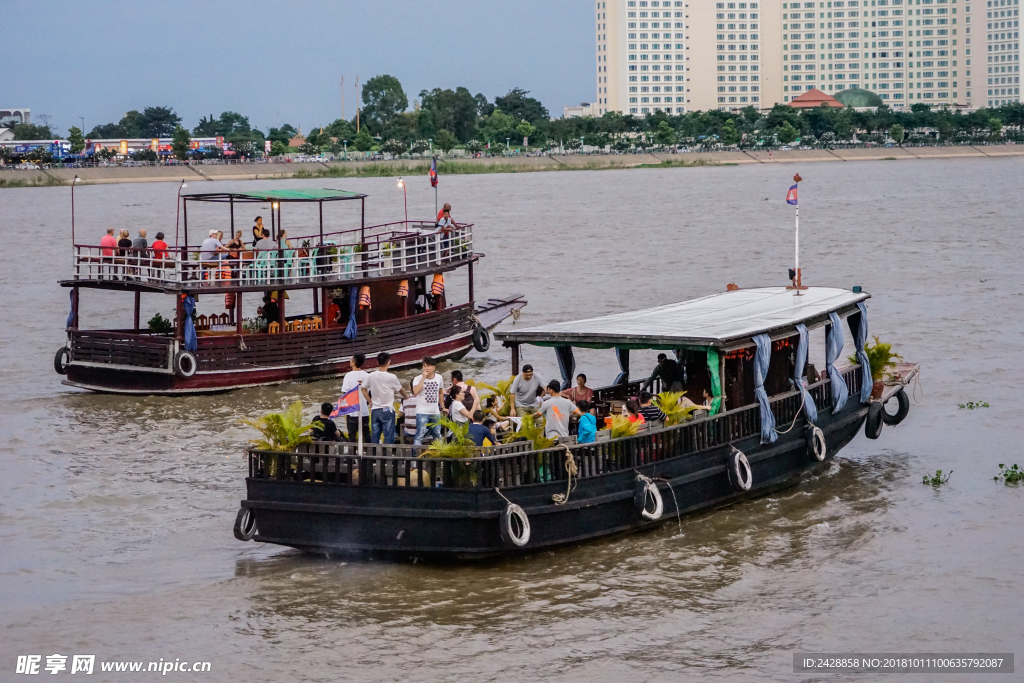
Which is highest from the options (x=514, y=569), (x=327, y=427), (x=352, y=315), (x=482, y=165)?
(x=482, y=165)

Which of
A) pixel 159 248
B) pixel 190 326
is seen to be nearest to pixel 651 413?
pixel 190 326

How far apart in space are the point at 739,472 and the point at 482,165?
138 m

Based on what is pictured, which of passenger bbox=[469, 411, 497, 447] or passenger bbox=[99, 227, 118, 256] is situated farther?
passenger bbox=[99, 227, 118, 256]

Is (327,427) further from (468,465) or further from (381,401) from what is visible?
(468,465)

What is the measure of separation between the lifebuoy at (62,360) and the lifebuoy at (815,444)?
14040mm

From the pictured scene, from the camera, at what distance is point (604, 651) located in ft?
39.8

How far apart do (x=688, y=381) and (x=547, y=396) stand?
2656 mm

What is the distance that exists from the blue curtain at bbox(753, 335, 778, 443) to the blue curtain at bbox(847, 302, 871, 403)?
3.01 metres

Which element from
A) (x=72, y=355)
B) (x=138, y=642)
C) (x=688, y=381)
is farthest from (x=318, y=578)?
(x=72, y=355)

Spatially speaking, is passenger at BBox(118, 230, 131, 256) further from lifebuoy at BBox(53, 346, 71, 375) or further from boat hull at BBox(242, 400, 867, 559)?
boat hull at BBox(242, 400, 867, 559)

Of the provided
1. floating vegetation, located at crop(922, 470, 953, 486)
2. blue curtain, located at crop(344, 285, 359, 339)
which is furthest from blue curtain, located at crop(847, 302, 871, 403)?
blue curtain, located at crop(344, 285, 359, 339)

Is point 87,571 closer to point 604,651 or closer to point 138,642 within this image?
point 138,642

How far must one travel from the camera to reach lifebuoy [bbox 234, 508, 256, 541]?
1394 centimetres

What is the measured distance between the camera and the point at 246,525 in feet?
45.9
